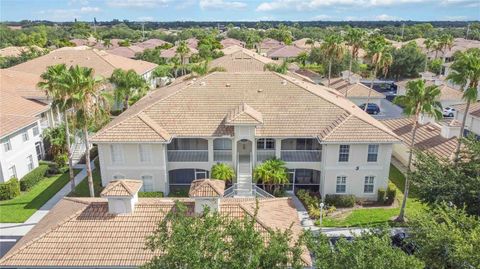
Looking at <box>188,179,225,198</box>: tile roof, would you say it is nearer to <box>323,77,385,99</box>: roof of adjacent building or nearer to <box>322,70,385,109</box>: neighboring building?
<box>322,70,385,109</box>: neighboring building

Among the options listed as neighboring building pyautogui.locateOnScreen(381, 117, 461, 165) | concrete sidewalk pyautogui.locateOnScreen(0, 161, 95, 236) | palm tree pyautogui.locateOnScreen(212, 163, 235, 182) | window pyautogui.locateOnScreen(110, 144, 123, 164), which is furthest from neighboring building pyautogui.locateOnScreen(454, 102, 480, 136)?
concrete sidewalk pyautogui.locateOnScreen(0, 161, 95, 236)

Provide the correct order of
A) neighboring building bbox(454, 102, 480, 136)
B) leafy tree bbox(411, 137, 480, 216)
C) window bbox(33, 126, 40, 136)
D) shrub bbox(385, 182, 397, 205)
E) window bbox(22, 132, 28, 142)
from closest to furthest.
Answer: leafy tree bbox(411, 137, 480, 216) → shrub bbox(385, 182, 397, 205) → window bbox(22, 132, 28, 142) → window bbox(33, 126, 40, 136) → neighboring building bbox(454, 102, 480, 136)

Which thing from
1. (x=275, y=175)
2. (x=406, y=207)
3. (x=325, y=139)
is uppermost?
(x=325, y=139)

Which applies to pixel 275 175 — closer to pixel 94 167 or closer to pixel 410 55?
pixel 94 167

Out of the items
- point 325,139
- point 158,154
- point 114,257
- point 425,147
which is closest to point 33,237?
point 114,257

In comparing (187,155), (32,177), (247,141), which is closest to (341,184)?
(247,141)

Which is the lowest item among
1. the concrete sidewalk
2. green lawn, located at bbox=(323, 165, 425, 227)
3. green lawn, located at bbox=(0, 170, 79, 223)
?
the concrete sidewalk

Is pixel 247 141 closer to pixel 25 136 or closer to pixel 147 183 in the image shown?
pixel 147 183
